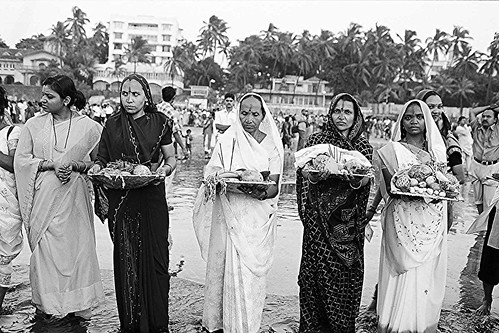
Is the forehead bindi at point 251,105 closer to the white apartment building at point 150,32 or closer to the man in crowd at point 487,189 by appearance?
the man in crowd at point 487,189

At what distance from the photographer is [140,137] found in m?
4.17

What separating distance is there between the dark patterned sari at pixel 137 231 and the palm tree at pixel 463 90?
2495 inches

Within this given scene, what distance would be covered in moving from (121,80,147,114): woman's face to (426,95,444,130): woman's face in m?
2.52

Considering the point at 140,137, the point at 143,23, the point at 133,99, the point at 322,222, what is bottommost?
the point at 322,222

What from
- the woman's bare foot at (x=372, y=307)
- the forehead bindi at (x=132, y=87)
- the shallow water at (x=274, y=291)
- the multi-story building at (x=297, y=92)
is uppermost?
the multi-story building at (x=297, y=92)

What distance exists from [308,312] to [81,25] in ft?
266

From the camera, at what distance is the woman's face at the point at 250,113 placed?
431 cm

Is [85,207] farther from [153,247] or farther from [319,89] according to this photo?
[319,89]

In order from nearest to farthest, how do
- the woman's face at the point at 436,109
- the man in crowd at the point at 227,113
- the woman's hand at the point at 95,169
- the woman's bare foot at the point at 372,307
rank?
the woman's hand at the point at 95,169, the woman's face at the point at 436,109, the woman's bare foot at the point at 372,307, the man in crowd at the point at 227,113

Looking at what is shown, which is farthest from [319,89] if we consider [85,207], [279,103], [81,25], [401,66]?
[85,207]

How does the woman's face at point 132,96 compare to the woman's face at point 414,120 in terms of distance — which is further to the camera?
the woman's face at point 414,120

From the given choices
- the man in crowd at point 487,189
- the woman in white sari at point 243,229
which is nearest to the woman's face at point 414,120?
the woman in white sari at point 243,229

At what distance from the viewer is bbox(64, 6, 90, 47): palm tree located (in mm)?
77062

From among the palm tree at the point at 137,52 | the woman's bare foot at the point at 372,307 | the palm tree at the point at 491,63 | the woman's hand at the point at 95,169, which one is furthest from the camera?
the palm tree at the point at 137,52
